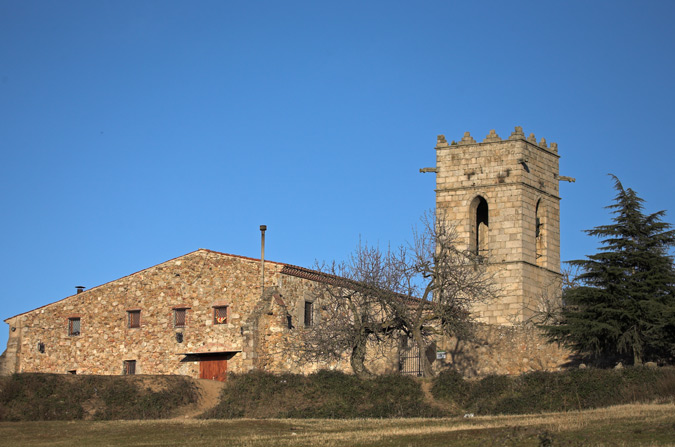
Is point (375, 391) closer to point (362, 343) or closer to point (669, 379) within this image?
point (362, 343)

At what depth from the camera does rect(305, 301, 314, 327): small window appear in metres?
42.6

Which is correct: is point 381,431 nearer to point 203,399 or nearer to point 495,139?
point 203,399

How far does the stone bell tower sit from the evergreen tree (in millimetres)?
12883

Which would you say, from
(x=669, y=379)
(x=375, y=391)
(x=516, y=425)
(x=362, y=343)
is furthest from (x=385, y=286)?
(x=516, y=425)

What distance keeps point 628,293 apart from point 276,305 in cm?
1394

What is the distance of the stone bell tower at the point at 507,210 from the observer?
48.3 metres

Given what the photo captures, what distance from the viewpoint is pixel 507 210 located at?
1919 inches

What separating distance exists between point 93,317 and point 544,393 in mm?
22794


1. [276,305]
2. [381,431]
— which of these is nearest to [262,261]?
[276,305]

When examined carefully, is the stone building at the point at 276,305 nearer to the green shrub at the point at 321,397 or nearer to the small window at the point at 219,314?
the small window at the point at 219,314

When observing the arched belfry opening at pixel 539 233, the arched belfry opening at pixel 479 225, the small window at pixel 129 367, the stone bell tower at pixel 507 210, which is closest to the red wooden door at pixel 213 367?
the small window at pixel 129 367

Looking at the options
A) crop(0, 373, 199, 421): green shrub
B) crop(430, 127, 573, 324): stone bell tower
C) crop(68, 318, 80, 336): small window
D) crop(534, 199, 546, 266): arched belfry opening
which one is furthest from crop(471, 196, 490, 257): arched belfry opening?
crop(68, 318, 80, 336): small window

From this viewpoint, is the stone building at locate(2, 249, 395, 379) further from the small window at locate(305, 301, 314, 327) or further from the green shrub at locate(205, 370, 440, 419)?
the green shrub at locate(205, 370, 440, 419)

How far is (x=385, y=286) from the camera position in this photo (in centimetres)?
3725
